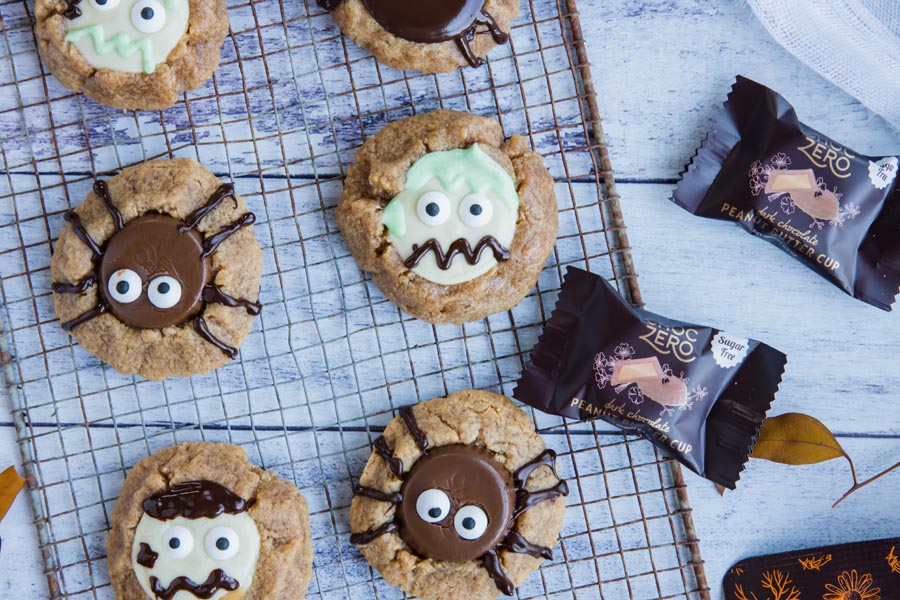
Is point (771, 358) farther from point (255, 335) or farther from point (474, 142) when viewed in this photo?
point (255, 335)

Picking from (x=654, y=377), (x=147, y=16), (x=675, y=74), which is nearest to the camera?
(x=147, y=16)

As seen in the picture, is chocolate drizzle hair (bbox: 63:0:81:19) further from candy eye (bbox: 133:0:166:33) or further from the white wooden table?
the white wooden table

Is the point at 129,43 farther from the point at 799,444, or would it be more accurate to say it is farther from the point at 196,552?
the point at 799,444

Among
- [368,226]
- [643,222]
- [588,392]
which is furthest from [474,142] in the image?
[588,392]

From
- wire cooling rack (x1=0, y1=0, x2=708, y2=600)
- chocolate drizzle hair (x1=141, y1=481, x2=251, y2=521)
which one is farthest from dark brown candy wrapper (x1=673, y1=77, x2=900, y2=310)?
chocolate drizzle hair (x1=141, y1=481, x2=251, y2=521)

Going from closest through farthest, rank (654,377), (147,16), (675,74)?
(147,16), (654,377), (675,74)

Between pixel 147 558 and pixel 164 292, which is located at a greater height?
pixel 164 292

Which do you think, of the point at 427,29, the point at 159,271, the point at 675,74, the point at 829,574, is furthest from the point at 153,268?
the point at 829,574

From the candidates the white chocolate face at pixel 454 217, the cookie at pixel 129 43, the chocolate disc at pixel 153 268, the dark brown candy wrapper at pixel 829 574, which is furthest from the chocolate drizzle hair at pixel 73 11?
the dark brown candy wrapper at pixel 829 574

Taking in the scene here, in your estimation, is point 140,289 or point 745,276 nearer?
point 140,289
